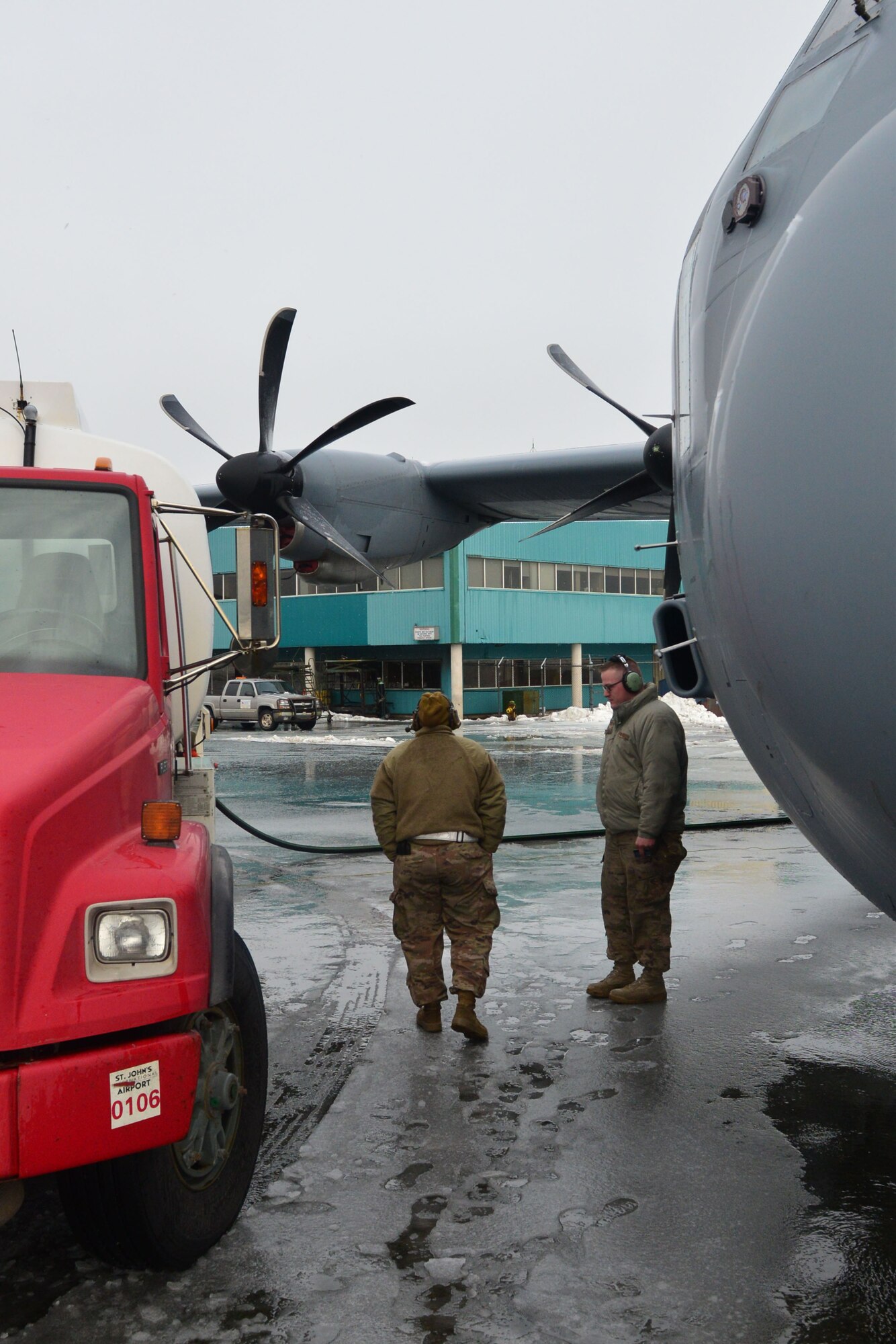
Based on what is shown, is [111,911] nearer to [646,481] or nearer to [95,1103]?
[95,1103]

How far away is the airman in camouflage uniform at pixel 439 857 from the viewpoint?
215 inches

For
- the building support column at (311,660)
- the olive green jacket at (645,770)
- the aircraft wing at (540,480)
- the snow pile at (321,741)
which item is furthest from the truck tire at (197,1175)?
the building support column at (311,660)

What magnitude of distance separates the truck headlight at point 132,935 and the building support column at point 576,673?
41.0 metres

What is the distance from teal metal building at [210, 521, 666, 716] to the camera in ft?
133

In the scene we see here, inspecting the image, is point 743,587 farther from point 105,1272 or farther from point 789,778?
point 105,1272

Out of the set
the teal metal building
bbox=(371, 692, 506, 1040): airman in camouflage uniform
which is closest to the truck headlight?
bbox=(371, 692, 506, 1040): airman in camouflage uniform

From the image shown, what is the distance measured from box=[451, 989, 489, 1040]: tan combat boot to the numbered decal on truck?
2.63m

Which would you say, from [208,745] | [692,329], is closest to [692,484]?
[692,329]

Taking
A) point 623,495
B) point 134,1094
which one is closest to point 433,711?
point 623,495

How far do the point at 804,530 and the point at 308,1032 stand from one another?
369cm

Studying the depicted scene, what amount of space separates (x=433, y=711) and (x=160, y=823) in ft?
8.25

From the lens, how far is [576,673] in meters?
44.0

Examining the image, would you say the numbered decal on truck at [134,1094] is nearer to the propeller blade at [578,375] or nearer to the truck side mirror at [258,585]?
the truck side mirror at [258,585]

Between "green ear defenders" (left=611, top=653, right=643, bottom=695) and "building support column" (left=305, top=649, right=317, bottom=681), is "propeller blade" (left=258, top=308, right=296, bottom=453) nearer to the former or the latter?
"green ear defenders" (left=611, top=653, right=643, bottom=695)
